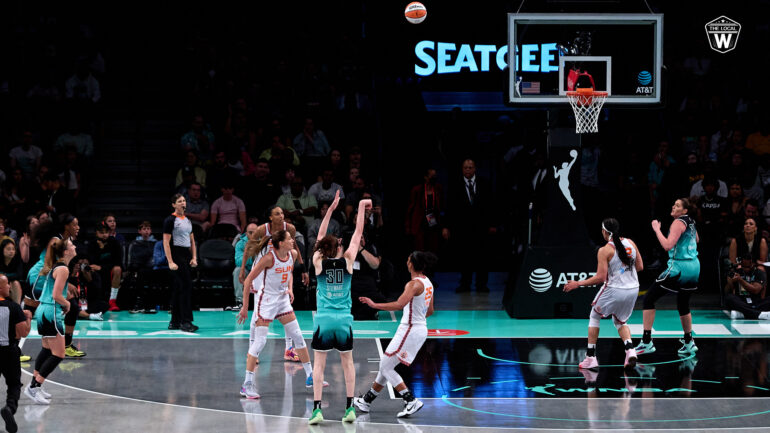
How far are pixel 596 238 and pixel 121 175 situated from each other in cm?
901

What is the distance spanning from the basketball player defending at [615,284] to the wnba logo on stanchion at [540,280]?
3264mm

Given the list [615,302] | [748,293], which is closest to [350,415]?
[615,302]

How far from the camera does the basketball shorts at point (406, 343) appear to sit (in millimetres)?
9461

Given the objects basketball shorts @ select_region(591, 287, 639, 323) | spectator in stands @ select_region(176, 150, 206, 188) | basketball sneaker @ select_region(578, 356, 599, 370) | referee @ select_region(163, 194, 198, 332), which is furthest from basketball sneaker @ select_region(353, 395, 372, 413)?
spectator in stands @ select_region(176, 150, 206, 188)

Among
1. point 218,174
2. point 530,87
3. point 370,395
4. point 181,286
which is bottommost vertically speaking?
point 370,395

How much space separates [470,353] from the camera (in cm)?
1264

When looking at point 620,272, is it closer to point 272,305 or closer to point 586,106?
point 586,106

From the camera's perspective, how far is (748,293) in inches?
600

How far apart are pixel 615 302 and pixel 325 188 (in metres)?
6.94

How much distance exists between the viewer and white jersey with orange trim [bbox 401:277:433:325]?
9.53 meters

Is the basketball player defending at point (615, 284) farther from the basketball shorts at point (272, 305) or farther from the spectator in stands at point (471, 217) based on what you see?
the spectator in stands at point (471, 217)

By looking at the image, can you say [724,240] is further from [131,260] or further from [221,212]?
[131,260]

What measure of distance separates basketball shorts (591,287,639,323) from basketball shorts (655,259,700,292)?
104 centimetres

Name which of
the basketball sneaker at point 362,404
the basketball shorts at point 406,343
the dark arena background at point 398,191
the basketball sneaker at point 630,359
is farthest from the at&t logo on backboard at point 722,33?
the basketball sneaker at point 362,404
